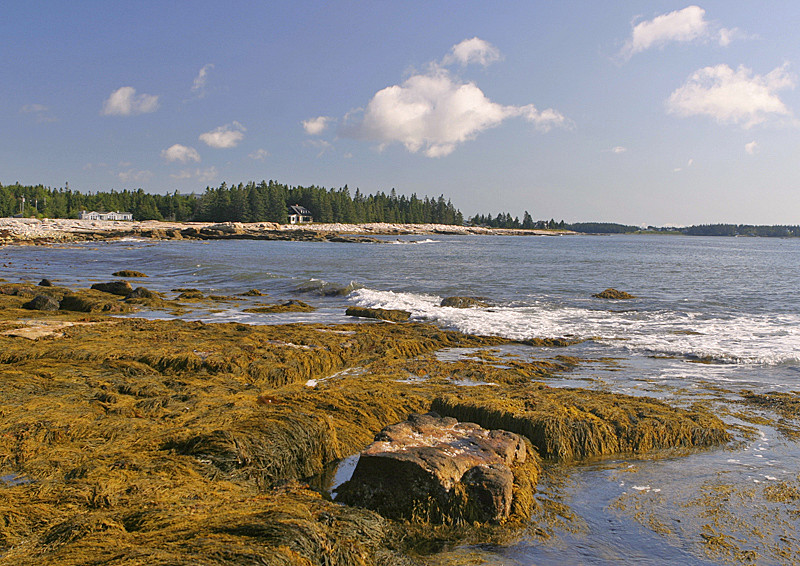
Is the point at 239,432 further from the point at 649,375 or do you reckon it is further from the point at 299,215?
the point at 299,215

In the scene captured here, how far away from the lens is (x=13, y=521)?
320cm

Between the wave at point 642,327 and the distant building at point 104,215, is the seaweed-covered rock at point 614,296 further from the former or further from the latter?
the distant building at point 104,215

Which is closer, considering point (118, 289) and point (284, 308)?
point (284, 308)

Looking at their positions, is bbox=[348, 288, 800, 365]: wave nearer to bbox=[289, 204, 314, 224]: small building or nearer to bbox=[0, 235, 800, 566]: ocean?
bbox=[0, 235, 800, 566]: ocean

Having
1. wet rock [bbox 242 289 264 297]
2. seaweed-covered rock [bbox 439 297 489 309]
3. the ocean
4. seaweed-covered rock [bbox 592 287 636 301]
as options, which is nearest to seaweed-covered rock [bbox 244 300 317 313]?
the ocean

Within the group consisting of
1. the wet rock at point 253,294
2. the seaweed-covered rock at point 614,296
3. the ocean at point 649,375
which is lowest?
the wet rock at point 253,294

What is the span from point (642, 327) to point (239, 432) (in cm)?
1318

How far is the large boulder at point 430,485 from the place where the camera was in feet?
13.6

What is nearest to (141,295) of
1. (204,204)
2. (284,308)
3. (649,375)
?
(284,308)

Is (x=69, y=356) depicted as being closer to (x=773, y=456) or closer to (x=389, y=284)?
(x=773, y=456)

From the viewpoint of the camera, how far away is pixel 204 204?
120938 millimetres

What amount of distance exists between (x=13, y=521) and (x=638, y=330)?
14.4 metres

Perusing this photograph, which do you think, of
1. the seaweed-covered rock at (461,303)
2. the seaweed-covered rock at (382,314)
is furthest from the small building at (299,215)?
the seaweed-covered rock at (382,314)

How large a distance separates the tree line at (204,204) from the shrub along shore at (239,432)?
369 ft
